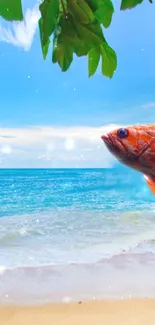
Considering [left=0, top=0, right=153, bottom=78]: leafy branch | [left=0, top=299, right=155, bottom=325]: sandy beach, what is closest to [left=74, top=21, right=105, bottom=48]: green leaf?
[left=0, top=0, right=153, bottom=78]: leafy branch

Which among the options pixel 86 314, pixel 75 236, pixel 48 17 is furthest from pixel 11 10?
pixel 75 236

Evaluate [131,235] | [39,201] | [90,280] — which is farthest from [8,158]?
[90,280]

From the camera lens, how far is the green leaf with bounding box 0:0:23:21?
0.21m

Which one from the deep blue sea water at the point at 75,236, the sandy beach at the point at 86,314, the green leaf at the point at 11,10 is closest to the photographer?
the green leaf at the point at 11,10

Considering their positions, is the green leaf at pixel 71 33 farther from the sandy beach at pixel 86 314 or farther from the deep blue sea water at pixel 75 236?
the sandy beach at pixel 86 314

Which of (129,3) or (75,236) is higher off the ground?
(129,3)

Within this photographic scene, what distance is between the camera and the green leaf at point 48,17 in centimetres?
23

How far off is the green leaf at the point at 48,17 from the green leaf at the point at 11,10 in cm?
2

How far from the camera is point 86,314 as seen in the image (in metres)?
2.15

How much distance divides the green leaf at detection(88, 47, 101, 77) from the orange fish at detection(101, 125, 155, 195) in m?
0.03

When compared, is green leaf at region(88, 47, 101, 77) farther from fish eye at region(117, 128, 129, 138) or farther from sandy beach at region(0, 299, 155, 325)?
sandy beach at region(0, 299, 155, 325)

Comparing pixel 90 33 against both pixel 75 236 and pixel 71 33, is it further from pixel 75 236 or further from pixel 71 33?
pixel 75 236

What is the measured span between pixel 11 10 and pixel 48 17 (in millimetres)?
26

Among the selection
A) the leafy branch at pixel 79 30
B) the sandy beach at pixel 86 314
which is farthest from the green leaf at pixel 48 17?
the sandy beach at pixel 86 314
